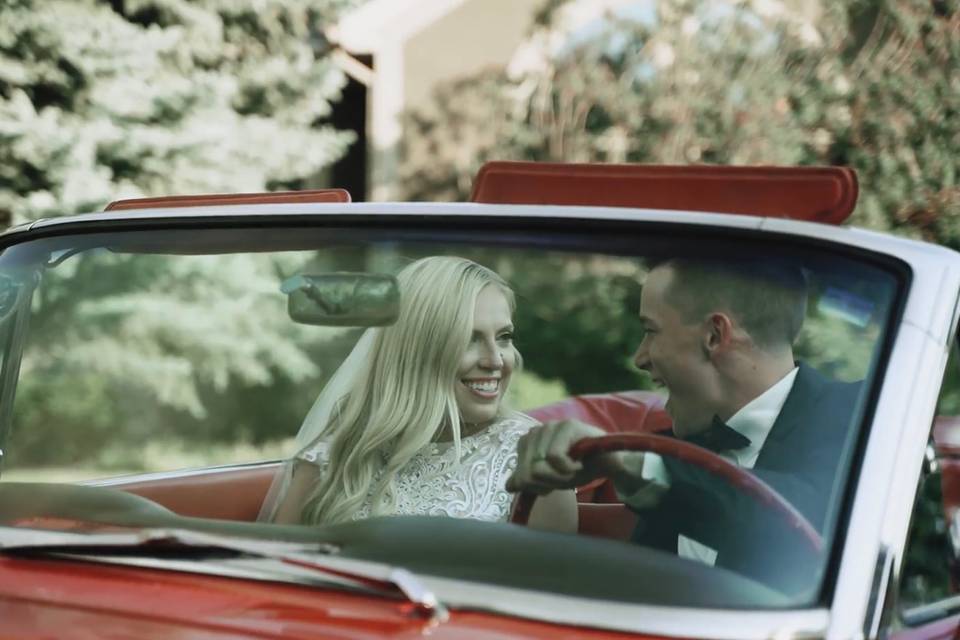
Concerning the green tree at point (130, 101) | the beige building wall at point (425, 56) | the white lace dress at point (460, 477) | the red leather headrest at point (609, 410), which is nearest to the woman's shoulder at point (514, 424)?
the white lace dress at point (460, 477)

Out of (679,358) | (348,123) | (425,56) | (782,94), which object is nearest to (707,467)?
(679,358)

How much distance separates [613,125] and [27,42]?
625 centimetres

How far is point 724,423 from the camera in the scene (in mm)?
2650

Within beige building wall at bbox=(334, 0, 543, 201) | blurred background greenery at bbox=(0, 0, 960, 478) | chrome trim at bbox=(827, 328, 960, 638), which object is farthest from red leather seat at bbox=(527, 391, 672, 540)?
beige building wall at bbox=(334, 0, 543, 201)

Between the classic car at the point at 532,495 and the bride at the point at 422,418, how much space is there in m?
0.08

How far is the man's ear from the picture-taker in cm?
251

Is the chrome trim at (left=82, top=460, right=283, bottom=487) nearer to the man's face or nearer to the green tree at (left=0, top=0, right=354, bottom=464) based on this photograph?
the man's face

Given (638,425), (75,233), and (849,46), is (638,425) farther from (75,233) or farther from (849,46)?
(849,46)

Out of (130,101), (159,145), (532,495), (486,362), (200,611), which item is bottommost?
(200,611)

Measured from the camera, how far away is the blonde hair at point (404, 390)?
271 cm

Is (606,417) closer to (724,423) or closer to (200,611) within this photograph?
(724,423)

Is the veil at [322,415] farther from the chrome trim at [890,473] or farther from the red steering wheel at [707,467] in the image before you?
the chrome trim at [890,473]

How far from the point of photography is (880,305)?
2273 millimetres

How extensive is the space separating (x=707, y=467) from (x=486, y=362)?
776 millimetres
